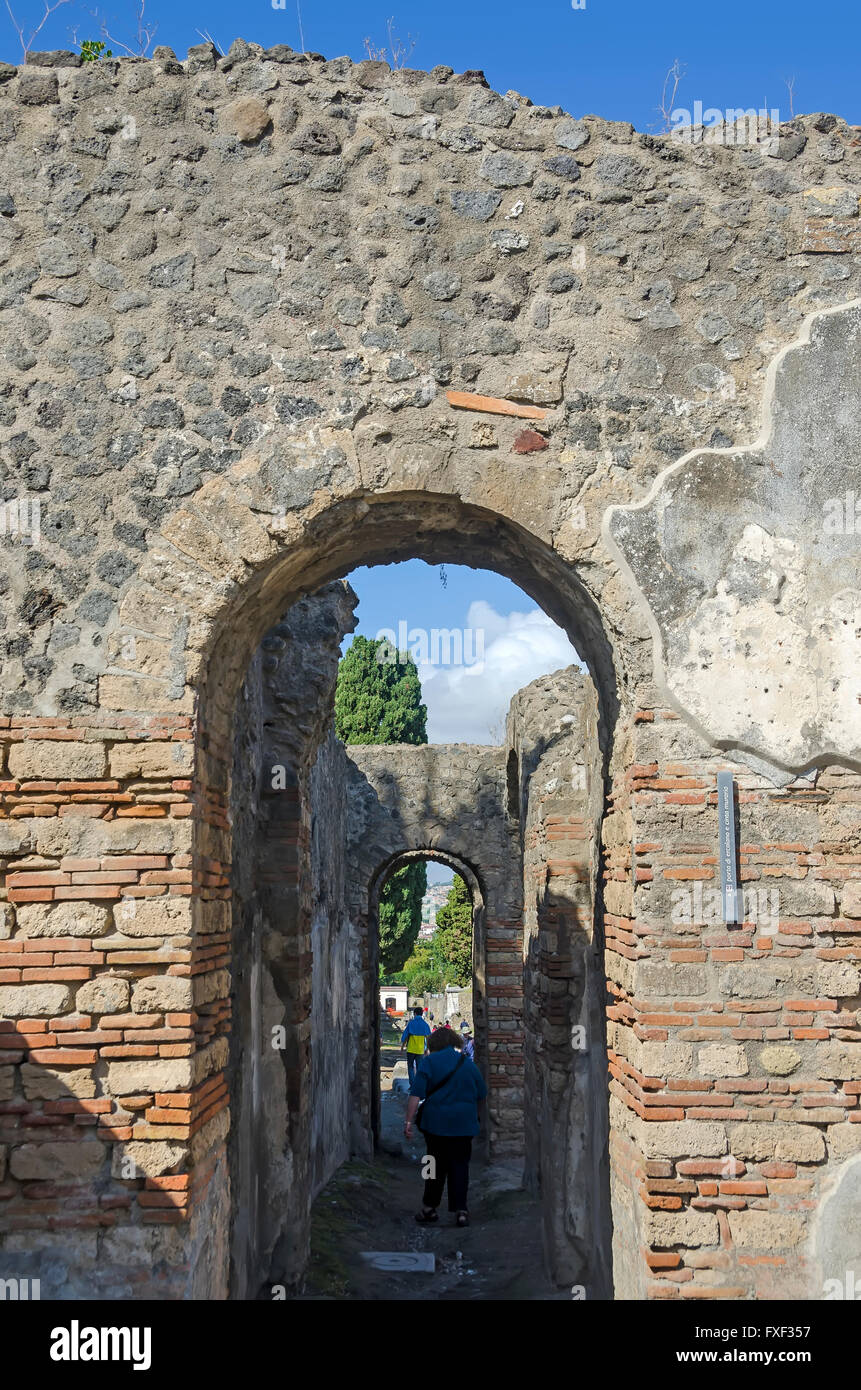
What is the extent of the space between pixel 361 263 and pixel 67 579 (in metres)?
1.65

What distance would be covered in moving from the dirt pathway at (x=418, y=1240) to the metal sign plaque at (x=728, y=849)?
356 centimetres

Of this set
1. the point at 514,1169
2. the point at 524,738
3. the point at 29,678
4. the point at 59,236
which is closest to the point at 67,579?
the point at 29,678

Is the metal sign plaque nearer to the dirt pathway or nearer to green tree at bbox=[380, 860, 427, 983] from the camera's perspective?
the dirt pathway

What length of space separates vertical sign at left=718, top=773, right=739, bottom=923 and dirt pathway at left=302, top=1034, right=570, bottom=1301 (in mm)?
3561

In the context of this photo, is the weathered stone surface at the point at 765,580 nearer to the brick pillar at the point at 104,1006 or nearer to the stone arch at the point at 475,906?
the brick pillar at the point at 104,1006

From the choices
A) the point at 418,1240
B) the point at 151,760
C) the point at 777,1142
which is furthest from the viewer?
the point at 418,1240

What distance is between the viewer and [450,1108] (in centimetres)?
895

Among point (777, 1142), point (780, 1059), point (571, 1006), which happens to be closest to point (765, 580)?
point (780, 1059)

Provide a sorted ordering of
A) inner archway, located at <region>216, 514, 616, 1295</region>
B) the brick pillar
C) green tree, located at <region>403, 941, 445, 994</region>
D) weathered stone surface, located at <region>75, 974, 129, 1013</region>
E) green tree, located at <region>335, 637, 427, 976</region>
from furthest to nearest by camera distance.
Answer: green tree, located at <region>403, 941, 445, 994</region>
green tree, located at <region>335, 637, 427, 976</region>
inner archway, located at <region>216, 514, 616, 1295</region>
weathered stone surface, located at <region>75, 974, 129, 1013</region>
the brick pillar

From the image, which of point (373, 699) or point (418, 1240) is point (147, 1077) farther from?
point (373, 699)

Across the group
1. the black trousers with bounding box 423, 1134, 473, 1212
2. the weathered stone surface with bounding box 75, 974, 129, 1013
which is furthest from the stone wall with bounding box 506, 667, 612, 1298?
the weathered stone surface with bounding box 75, 974, 129, 1013

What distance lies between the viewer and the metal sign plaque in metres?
4.02

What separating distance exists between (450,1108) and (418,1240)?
39.3 inches

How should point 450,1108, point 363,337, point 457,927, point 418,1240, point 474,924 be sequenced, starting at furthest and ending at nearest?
point 457,927
point 474,924
point 450,1108
point 418,1240
point 363,337
